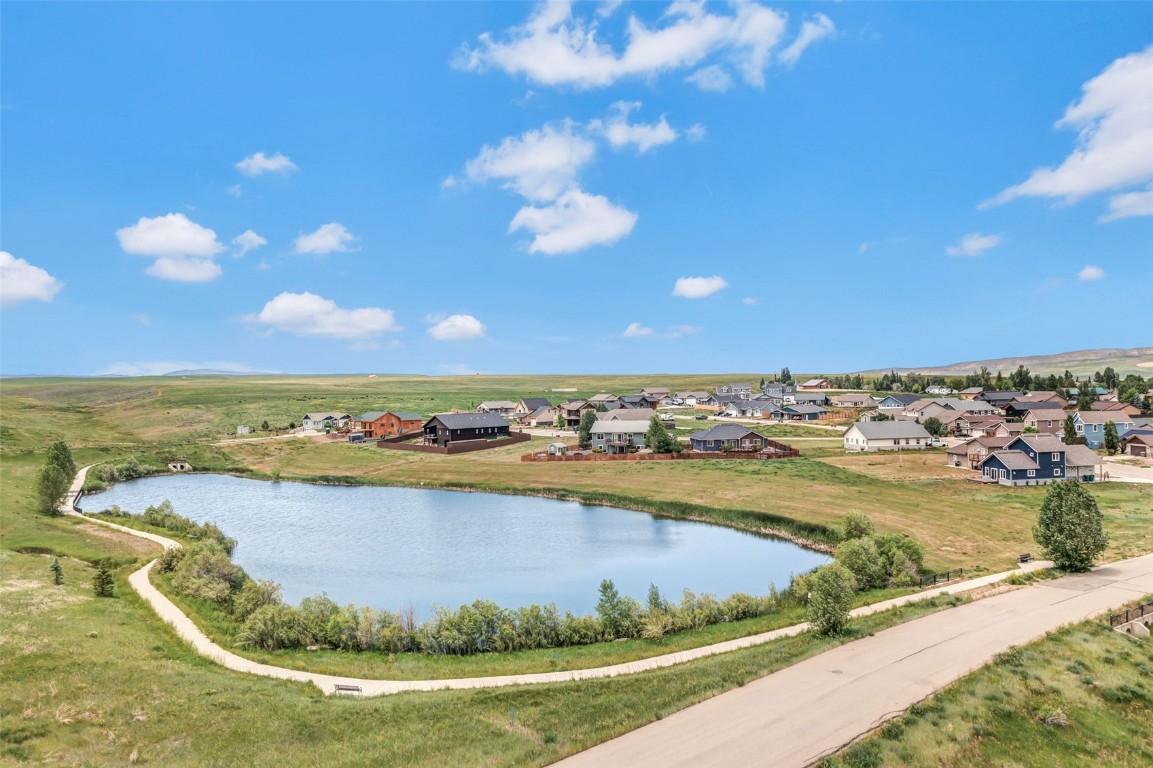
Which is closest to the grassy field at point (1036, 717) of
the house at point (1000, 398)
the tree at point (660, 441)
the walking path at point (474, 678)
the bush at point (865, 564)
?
the walking path at point (474, 678)

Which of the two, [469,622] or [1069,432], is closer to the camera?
[469,622]

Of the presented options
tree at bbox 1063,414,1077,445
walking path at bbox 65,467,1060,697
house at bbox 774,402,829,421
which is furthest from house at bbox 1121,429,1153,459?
walking path at bbox 65,467,1060,697

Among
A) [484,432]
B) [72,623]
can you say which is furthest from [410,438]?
[72,623]

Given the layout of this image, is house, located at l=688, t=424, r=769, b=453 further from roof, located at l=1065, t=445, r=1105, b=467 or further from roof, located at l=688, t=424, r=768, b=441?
roof, located at l=1065, t=445, r=1105, b=467

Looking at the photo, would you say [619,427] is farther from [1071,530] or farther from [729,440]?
[1071,530]

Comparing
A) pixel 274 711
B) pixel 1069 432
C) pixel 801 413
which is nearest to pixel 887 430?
pixel 1069 432
